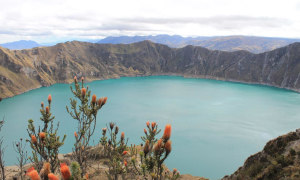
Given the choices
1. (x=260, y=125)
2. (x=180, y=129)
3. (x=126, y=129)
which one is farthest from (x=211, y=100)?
(x=126, y=129)

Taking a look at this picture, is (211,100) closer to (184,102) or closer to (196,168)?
(184,102)

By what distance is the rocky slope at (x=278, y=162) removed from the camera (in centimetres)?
1181

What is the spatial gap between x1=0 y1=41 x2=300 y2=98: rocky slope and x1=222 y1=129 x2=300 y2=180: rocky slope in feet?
340

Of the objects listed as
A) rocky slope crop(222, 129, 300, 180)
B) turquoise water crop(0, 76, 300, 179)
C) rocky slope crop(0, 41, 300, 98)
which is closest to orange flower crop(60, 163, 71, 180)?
rocky slope crop(222, 129, 300, 180)

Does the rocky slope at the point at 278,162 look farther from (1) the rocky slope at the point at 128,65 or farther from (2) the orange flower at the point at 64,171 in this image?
(1) the rocky slope at the point at 128,65

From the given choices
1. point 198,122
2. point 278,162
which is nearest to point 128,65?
point 198,122

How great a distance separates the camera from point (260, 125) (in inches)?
2158

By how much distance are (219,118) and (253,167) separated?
48173 millimetres

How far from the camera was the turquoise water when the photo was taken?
37.7 meters

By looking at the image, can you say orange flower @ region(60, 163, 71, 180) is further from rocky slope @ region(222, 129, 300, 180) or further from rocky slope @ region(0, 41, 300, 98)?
rocky slope @ region(0, 41, 300, 98)

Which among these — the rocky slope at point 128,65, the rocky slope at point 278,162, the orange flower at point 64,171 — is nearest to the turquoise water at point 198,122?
the rocky slope at point 278,162

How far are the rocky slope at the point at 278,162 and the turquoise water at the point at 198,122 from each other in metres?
18.1

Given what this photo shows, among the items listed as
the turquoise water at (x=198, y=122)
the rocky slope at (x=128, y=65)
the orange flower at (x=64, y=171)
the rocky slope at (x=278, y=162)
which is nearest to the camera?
the orange flower at (x=64, y=171)

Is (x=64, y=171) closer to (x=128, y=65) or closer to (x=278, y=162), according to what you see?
(x=278, y=162)
